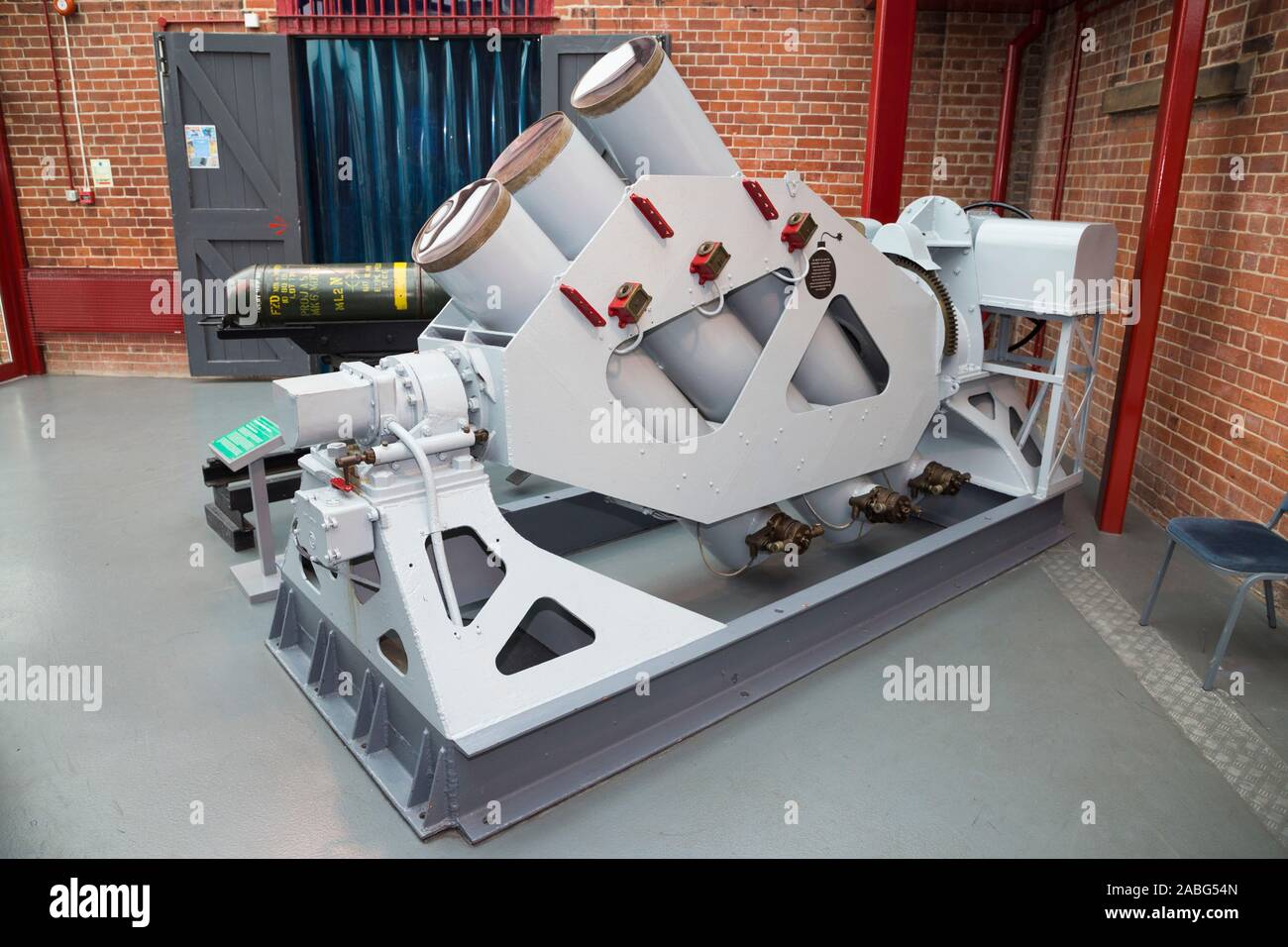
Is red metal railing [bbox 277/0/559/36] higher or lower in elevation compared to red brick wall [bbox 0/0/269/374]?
higher

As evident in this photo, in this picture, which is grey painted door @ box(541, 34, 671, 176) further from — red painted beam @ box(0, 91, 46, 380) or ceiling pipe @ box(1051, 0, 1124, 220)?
red painted beam @ box(0, 91, 46, 380)

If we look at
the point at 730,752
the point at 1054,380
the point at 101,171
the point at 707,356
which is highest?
the point at 101,171

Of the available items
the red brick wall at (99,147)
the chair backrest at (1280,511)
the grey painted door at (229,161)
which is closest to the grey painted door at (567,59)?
the grey painted door at (229,161)

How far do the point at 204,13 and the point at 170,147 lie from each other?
0.99 m

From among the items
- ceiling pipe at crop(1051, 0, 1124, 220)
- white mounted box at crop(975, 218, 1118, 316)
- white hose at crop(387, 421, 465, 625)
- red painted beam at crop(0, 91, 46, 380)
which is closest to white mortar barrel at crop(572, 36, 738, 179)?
white hose at crop(387, 421, 465, 625)

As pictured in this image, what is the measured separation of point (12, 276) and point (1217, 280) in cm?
805

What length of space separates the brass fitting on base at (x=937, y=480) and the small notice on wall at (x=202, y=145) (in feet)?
18.3

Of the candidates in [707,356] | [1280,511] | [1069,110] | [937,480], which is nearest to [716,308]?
[707,356]

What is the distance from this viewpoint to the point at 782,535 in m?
3.33

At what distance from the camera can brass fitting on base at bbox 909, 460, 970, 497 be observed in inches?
154

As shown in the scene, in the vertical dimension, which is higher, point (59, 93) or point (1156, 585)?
point (59, 93)

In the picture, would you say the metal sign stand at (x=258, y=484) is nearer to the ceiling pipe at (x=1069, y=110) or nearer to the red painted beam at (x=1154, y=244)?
the red painted beam at (x=1154, y=244)

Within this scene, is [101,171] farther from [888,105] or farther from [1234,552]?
[1234,552]

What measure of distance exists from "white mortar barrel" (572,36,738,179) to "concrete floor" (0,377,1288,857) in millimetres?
1770
